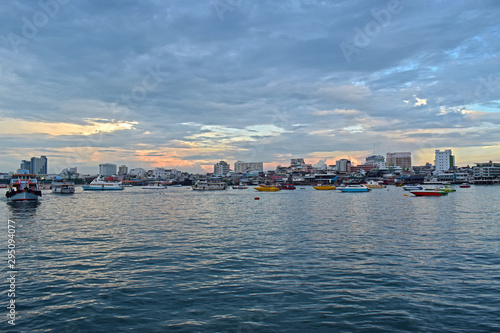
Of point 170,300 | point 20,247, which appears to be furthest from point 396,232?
point 20,247

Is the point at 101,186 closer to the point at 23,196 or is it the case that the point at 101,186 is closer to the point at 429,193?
the point at 23,196

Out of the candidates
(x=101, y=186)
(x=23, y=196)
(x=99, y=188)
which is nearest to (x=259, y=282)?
(x=23, y=196)

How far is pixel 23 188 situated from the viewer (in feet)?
216

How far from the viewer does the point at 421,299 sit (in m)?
12.2

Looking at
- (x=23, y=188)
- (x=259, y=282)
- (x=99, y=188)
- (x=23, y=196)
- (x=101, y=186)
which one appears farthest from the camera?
(x=101, y=186)

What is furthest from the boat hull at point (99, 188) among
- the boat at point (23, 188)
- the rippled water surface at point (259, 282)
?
the rippled water surface at point (259, 282)

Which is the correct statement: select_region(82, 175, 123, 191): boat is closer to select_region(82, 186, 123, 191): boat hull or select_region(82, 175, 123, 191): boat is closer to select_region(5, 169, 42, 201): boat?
select_region(82, 186, 123, 191): boat hull

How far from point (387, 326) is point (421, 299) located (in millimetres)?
3018

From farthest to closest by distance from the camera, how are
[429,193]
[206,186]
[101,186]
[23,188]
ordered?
1. [101,186]
2. [206,186]
3. [429,193]
4. [23,188]

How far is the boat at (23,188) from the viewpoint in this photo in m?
63.1

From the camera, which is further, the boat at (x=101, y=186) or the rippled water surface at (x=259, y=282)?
the boat at (x=101, y=186)

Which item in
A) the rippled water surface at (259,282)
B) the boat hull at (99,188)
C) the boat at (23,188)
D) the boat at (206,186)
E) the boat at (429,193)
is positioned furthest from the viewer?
the boat hull at (99,188)

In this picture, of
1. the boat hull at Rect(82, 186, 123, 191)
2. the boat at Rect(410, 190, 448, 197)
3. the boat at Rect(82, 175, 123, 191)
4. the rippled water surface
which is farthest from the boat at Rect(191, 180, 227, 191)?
the rippled water surface

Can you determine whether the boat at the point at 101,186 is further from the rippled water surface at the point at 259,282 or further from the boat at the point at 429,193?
the rippled water surface at the point at 259,282
